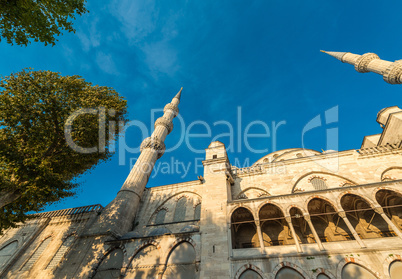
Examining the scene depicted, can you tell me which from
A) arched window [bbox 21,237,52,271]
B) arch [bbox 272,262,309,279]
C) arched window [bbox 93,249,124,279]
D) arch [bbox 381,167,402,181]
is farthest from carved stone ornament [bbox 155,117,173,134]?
arch [bbox 381,167,402,181]

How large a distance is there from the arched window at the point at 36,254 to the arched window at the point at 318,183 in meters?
23.6

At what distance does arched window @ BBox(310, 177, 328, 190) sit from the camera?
15.4 meters

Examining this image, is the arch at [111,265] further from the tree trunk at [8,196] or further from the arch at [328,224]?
the arch at [328,224]

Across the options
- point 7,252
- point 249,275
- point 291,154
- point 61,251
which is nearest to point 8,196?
point 61,251

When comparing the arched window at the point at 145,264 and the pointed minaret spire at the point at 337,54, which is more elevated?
the pointed minaret spire at the point at 337,54

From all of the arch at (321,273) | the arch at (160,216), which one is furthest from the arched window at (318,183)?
the arch at (160,216)

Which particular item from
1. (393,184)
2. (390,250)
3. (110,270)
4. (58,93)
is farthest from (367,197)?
(58,93)

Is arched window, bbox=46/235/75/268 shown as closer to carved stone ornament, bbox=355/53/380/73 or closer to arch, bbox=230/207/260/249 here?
arch, bbox=230/207/260/249

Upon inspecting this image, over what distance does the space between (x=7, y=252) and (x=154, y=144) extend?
16653 mm

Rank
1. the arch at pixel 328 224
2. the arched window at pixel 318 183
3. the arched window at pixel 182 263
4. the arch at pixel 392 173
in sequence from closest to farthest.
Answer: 1. the arched window at pixel 182 263
2. the arch at pixel 328 224
3. the arch at pixel 392 173
4. the arched window at pixel 318 183

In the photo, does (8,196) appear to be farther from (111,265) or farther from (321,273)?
(321,273)

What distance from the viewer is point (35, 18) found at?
8.52 m

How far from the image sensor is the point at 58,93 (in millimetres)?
11953

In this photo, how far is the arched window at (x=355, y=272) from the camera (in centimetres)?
902
